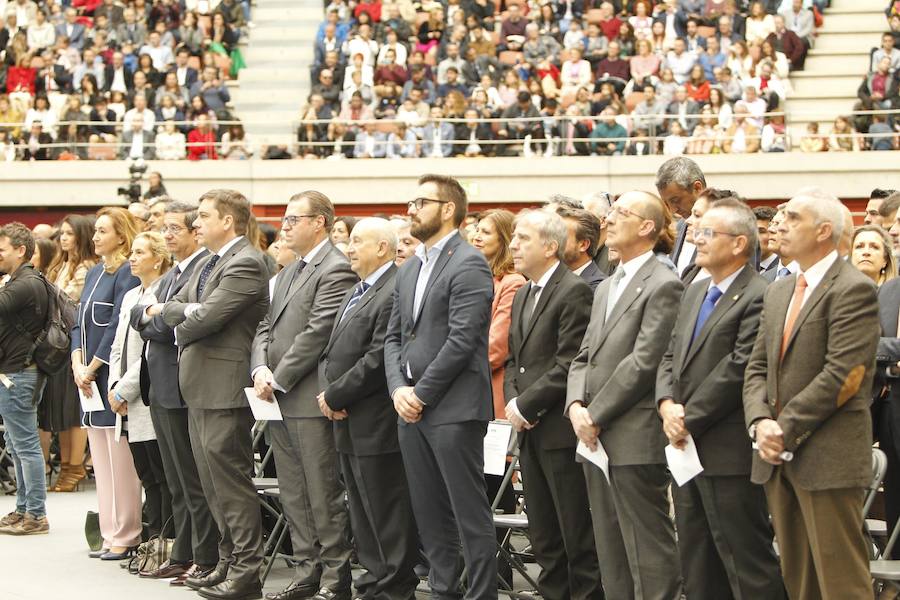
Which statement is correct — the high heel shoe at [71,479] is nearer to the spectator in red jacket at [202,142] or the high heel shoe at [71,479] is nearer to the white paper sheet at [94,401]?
the white paper sheet at [94,401]

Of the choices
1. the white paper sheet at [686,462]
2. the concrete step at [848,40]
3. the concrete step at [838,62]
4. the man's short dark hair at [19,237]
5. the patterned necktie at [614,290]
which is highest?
the concrete step at [848,40]

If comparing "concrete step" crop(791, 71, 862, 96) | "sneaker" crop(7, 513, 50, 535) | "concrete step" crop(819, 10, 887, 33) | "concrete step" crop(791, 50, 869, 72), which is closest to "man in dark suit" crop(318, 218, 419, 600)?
"sneaker" crop(7, 513, 50, 535)

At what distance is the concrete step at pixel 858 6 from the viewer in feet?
68.2

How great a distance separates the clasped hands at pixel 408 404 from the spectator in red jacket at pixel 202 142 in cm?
1412

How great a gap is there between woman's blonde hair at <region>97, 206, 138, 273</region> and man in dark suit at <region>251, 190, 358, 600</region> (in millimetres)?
1540

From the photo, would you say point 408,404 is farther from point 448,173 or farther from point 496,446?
point 448,173

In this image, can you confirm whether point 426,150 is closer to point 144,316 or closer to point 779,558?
point 144,316

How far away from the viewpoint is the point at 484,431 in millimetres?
6113

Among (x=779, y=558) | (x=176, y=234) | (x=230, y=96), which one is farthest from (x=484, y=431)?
(x=230, y=96)

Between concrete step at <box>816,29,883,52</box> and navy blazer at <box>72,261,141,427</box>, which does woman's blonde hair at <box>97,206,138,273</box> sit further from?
concrete step at <box>816,29,883,52</box>

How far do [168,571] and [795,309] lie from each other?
161 inches

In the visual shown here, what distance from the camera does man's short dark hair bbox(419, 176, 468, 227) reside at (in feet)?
20.5

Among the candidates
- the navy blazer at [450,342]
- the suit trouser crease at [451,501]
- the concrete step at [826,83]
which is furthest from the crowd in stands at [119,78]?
the suit trouser crease at [451,501]

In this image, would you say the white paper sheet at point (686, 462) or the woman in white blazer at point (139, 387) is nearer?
the white paper sheet at point (686, 462)
